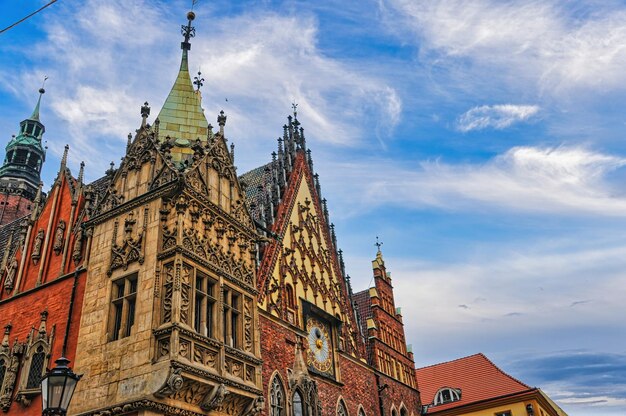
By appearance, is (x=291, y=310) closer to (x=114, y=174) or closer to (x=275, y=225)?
(x=275, y=225)

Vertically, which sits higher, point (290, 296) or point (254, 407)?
point (290, 296)

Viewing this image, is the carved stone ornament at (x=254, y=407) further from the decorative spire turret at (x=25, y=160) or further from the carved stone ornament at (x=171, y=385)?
the decorative spire turret at (x=25, y=160)

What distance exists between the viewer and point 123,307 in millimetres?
12766

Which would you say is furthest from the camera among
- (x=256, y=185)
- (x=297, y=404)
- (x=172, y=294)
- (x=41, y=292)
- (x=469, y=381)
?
(x=469, y=381)

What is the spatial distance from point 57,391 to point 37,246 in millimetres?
9794

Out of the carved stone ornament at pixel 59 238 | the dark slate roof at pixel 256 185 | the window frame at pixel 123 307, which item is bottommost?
the window frame at pixel 123 307

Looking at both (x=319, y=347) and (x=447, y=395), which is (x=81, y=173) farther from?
(x=447, y=395)

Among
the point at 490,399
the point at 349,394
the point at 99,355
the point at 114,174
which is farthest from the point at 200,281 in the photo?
the point at 490,399

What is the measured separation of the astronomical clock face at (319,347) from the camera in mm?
18906

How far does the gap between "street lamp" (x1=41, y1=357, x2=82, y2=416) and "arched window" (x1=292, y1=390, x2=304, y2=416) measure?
10.2 metres

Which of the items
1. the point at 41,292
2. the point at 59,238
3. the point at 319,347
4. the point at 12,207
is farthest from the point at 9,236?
the point at 12,207

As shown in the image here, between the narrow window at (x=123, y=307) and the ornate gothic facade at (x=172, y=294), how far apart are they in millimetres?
26

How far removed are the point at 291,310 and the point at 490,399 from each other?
1489 centimetres

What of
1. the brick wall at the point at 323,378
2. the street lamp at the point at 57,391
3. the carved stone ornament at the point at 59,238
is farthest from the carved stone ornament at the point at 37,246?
the street lamp at the point at 57,391
